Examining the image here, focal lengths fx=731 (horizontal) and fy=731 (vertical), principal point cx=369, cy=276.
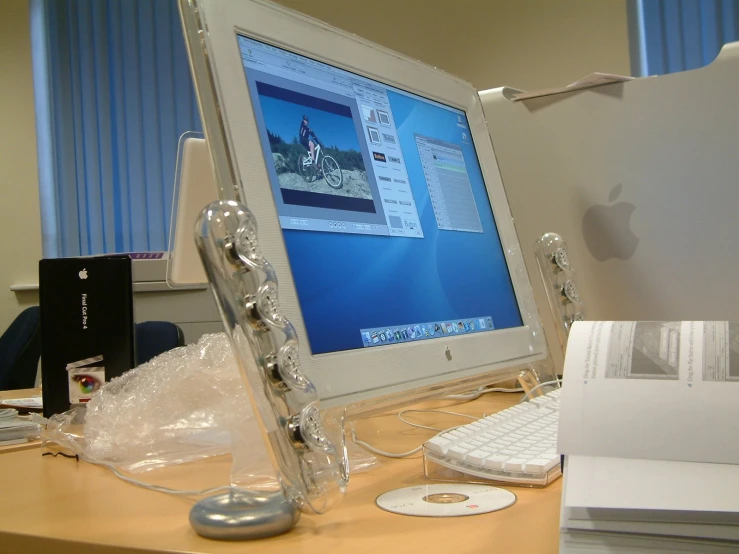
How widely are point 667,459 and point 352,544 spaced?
0.72 ft

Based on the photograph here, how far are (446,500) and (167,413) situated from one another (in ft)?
1.44

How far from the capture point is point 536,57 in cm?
333

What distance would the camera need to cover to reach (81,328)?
1.14 meters

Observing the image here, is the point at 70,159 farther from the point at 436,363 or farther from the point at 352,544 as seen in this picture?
the point at 352,544

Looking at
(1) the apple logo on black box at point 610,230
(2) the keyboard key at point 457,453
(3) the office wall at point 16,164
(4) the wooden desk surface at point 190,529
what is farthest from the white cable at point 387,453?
(3) the office wall at point 16,164

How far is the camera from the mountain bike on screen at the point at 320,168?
28.2 inches

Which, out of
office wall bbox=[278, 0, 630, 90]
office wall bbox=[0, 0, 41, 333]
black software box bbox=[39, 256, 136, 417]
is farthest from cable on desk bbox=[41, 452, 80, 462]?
office wall bbox=[0, 0, 41, 333]

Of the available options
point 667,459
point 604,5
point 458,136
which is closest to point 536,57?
point 604,5

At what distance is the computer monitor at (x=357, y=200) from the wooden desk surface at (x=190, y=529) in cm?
11

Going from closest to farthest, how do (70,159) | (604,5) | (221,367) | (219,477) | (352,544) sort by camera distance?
(352,544), (219,477), (221,367), (604,5), (70,159)

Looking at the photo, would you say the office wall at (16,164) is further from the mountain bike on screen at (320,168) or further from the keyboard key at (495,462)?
the keyboard key at (495,462)

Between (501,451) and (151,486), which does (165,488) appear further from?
(501,451)

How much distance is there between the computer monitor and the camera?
2.16ft

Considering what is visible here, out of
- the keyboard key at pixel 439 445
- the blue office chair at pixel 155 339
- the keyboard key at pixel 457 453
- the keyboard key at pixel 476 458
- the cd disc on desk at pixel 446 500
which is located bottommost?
the cd disc on desk at pixel 446 500
